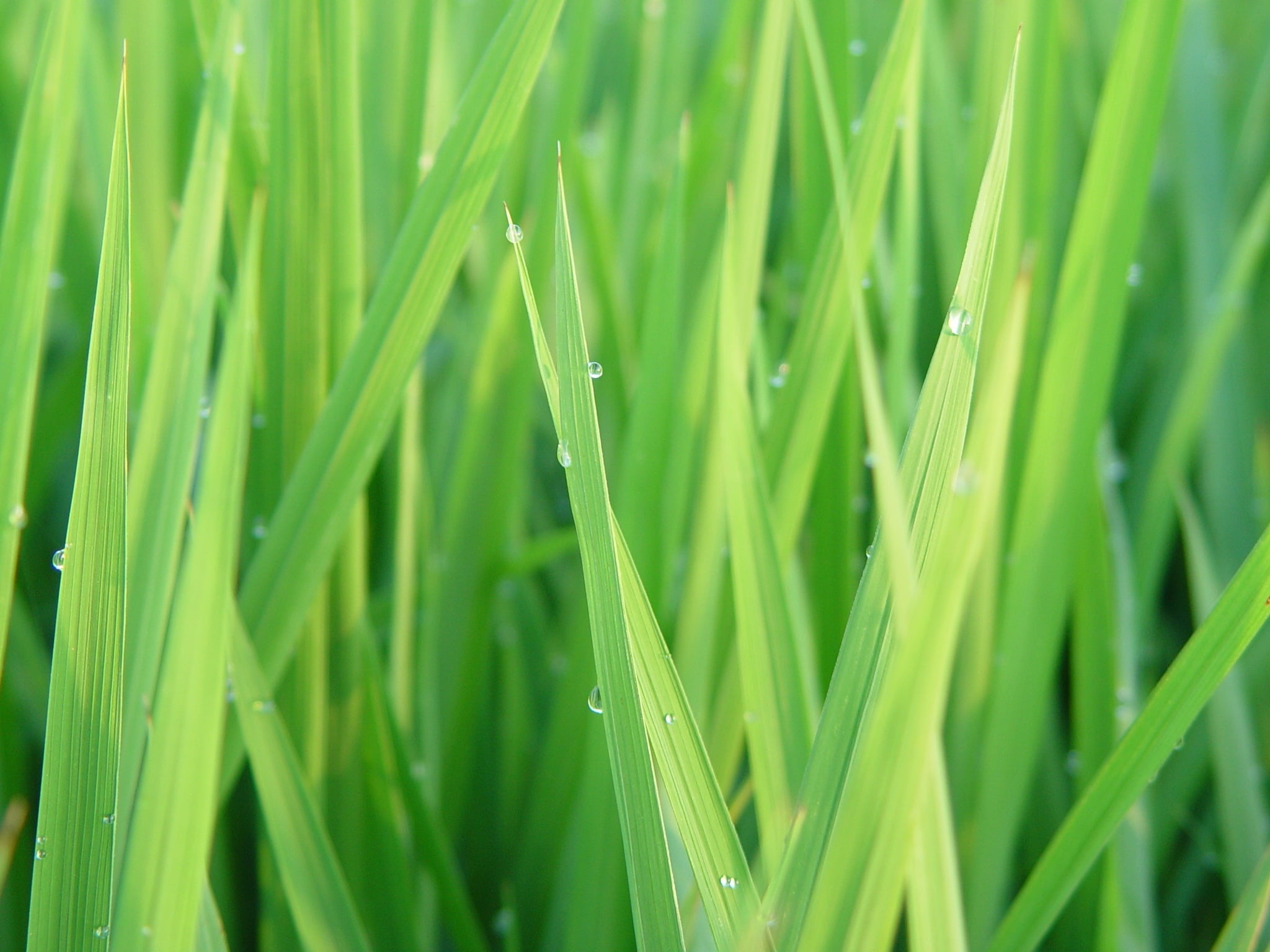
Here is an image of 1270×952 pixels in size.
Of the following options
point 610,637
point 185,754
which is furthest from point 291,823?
point 610,637

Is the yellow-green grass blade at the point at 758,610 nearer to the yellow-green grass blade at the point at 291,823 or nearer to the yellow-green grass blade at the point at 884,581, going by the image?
the yellow-green grass blade at the point at 884,581

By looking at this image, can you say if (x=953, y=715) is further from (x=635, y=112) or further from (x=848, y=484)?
(x=635, y=112)

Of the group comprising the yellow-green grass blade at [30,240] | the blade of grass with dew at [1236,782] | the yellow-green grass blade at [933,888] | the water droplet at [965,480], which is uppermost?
the yellow-green grass blade at [30,240]

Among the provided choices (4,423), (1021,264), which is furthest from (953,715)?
(4,423)

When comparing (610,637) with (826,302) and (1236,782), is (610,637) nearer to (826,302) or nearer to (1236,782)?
(826,302)

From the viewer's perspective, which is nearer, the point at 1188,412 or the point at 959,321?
the point at 959,321

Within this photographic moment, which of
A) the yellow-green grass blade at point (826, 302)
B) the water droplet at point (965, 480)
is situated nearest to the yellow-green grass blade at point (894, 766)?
the water droplet at point (965, 480)
